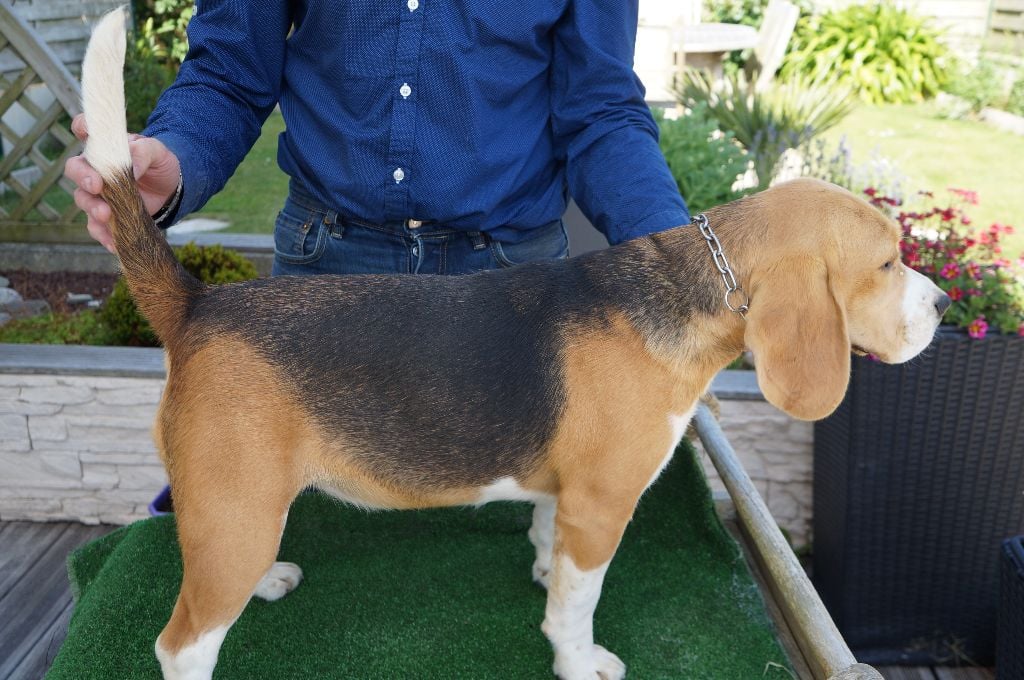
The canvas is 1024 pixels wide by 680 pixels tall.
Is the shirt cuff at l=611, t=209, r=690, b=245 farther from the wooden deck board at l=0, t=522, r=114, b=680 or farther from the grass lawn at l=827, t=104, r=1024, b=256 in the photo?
the grass lawn at l=827, t=104, r=1024, b=256

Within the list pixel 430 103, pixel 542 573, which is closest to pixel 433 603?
pixel 542 573

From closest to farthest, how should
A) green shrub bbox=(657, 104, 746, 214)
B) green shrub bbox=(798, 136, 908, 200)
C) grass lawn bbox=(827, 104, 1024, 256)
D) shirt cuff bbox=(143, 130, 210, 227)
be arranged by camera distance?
shirt cuff bbox=(143, 130, 210, 227) < green shrub bbox=(657, 104, 746, 214) < green shrub bbox=(798, 136, 908, 200) < grass lawn bbox=(827, 104, 1024, 256)

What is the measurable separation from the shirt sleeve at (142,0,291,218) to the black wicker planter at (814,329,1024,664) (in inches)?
Answer: 116

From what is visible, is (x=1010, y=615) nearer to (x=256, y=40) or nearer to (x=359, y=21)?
(x=359, y=21)

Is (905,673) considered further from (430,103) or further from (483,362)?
(430,103)

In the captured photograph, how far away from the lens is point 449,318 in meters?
2.63

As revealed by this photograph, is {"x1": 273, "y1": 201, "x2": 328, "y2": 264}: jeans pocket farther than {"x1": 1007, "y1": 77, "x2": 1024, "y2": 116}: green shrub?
No

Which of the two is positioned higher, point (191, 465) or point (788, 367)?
point (788, 367)

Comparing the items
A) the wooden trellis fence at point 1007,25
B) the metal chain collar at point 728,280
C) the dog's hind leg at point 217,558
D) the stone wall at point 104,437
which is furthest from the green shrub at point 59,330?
the wooden trellis fence at point 1007,25

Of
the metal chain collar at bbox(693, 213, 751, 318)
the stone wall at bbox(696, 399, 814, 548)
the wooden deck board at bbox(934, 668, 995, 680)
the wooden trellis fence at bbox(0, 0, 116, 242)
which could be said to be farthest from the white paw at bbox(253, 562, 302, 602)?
the wooden trellis fence at bbox(0, 0, 116, 242)

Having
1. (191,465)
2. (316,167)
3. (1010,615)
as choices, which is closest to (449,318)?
(191,465)

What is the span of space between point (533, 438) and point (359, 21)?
60.8 inches

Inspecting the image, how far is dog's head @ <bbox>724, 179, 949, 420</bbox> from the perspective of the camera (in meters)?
2.46

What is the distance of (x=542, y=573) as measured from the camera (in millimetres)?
3553
